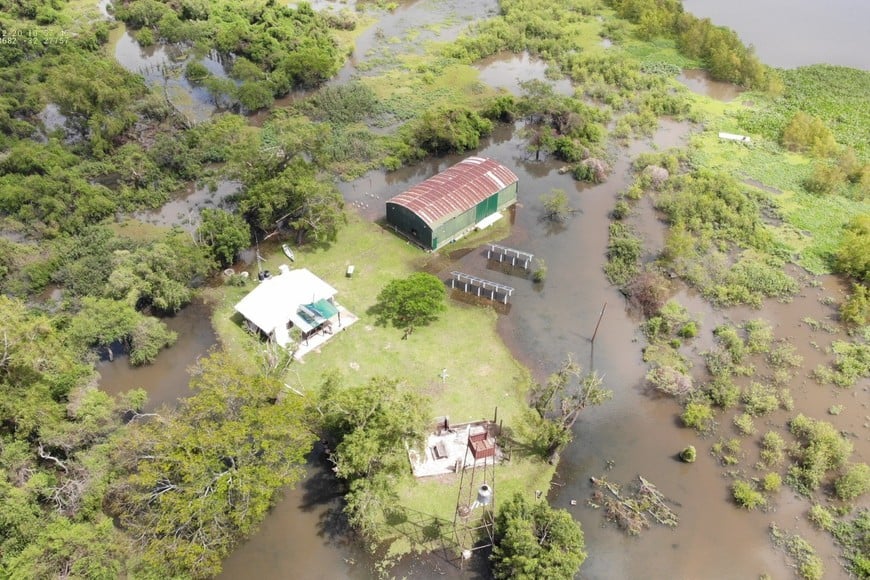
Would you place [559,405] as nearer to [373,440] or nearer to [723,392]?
[723,392]

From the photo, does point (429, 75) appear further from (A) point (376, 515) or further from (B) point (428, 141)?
(A) point (376, 515)

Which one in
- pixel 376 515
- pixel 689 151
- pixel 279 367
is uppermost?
pixel 689 151

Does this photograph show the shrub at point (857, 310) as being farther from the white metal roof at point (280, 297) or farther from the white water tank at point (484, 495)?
the white metal roof at point (280, 297)

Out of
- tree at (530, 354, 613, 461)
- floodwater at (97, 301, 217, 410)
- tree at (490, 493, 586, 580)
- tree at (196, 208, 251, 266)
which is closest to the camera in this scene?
tree at (490, 493, 586, 580)

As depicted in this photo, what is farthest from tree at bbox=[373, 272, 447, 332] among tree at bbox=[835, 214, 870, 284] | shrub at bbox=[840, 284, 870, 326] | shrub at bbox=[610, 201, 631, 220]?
tree at bbox=[835, 214, 870, 284]

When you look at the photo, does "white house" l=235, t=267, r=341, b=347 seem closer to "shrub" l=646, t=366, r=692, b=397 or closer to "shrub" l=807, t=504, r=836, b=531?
"shrub" l=646, t=366, r=692, b=397

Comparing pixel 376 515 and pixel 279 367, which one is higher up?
pixel 279 367

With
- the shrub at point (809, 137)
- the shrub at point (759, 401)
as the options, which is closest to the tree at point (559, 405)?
the shrub at point (759, 401)

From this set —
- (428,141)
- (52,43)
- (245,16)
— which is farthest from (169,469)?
(245,16)
